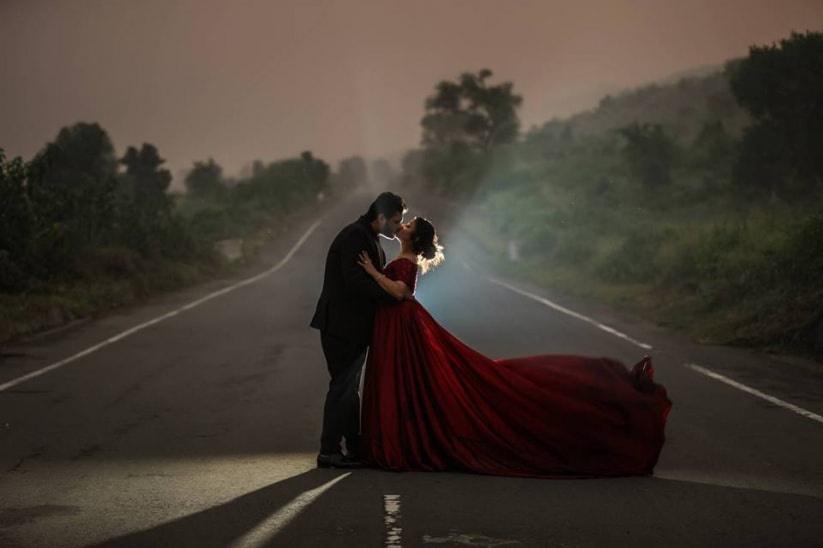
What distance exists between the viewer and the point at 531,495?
736cm

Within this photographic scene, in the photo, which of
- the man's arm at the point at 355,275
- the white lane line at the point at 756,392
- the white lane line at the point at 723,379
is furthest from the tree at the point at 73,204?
the man's arm at the point at 355,275

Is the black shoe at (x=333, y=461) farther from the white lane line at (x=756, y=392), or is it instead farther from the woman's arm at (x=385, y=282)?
the white lane line at (x=756, y=392)

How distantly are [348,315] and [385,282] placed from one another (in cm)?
42

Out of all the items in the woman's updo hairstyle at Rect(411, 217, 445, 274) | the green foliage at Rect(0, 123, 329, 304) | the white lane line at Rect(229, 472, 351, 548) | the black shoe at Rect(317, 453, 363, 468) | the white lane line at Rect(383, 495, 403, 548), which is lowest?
the white lane line at Rect(383, 495, 403, 548)

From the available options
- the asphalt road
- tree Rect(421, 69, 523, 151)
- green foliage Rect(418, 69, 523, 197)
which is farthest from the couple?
tree Rect(421, 69, 523, 151)

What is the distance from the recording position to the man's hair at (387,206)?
8.28 metres

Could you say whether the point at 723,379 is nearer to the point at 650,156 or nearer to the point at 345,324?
the point at 345,324

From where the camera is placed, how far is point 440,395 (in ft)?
26.7

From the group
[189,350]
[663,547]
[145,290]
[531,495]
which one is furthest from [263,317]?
[663,547]

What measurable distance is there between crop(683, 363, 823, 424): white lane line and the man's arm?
4.21 m

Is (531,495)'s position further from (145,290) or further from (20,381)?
(145,290)

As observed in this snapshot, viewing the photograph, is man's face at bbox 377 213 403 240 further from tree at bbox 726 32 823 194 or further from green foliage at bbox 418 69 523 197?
green foliage at bbox 418 69 523 197

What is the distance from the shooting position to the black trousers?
8328 mm

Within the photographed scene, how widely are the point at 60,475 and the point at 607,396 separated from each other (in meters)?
3.73
